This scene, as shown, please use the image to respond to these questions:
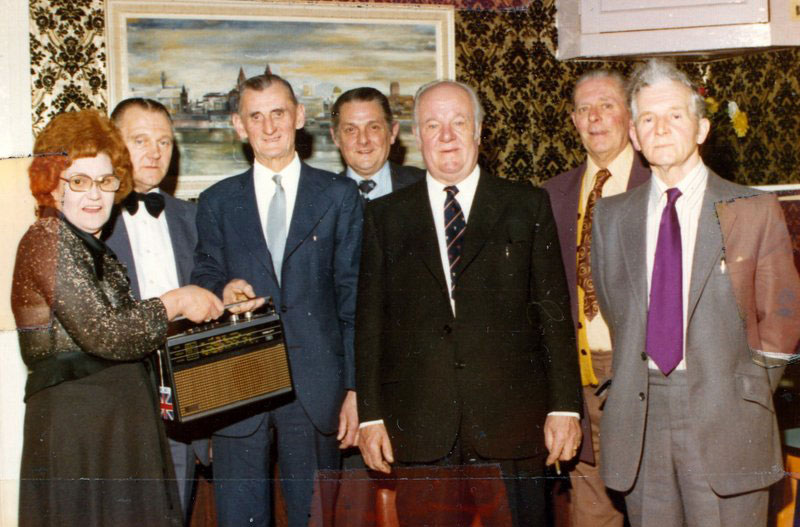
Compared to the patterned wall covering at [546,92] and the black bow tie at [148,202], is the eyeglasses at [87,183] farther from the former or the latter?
the patterned wall covering at [546,92]

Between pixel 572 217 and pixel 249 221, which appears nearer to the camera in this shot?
pixel 249 221

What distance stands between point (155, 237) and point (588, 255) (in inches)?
65.1

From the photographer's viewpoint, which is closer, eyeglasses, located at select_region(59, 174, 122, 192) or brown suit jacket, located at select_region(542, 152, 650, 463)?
eyeglasses, located at select_region(59, 174, 122, 192)

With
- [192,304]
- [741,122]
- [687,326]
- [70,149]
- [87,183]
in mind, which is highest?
[741,122]

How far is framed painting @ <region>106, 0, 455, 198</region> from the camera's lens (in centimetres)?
346

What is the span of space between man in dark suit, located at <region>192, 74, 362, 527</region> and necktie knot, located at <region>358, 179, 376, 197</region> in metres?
0.35

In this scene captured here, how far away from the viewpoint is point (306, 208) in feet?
8.86

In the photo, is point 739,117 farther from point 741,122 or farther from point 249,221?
point 249,221

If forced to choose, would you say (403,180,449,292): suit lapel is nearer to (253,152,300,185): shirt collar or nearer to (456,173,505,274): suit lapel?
(456,173,505,274): suit lapel

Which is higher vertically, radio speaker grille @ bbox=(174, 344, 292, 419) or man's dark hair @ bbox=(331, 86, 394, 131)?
man's dark hair @ bbox=(331, 86, 394, 131)

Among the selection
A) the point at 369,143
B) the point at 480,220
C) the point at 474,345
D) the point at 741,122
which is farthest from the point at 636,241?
the point at 741,122

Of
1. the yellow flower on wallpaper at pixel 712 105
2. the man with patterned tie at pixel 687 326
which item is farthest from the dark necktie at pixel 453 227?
the yellow flower on wallpaper at pixel 712 105

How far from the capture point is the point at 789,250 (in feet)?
7.29

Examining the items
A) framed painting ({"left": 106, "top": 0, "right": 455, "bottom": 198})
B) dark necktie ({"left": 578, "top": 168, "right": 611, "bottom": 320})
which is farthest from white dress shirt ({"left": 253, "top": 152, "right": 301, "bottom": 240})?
dark necktie ({"left": 578, "top": 168, "right": 611, "bottom": 320})
